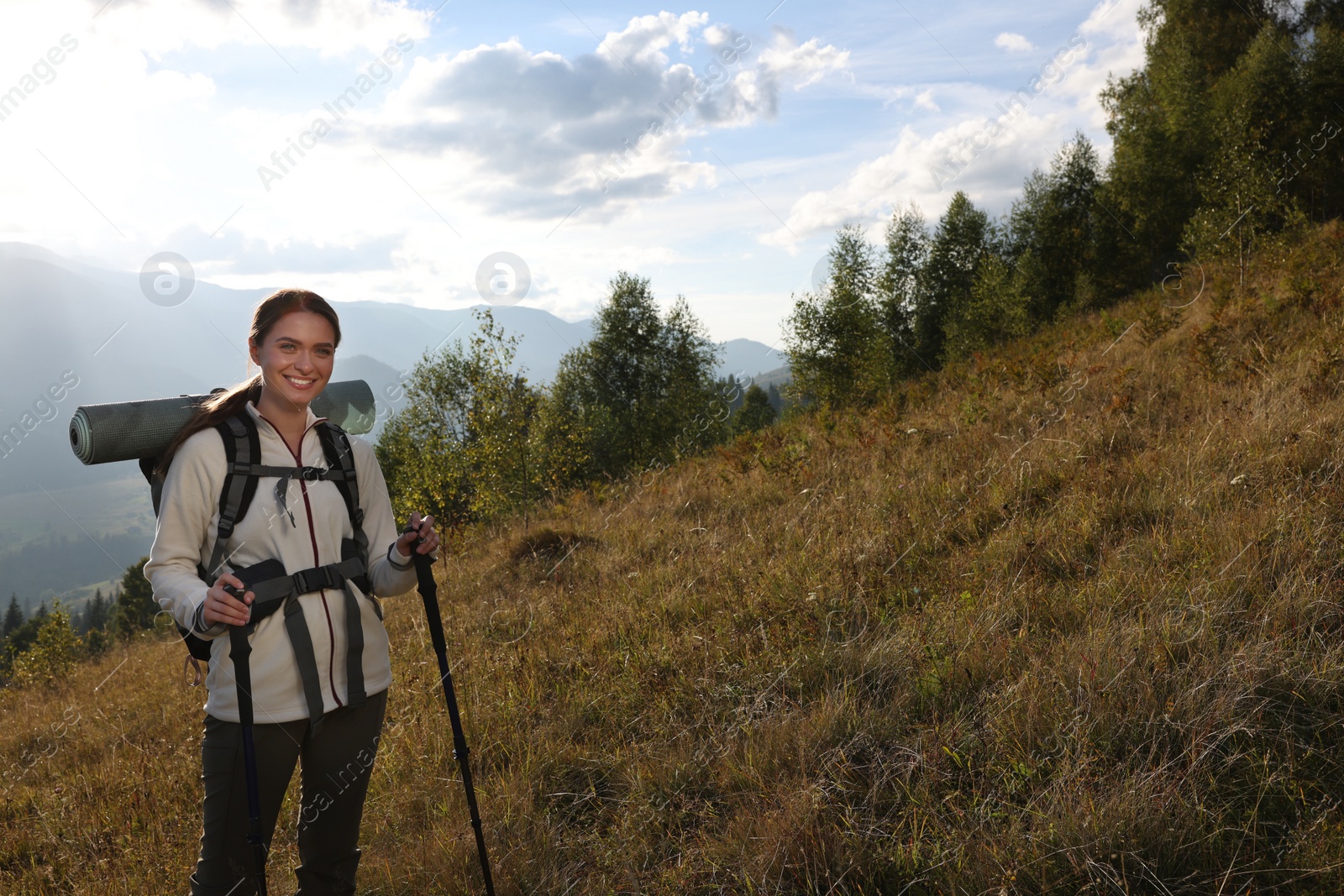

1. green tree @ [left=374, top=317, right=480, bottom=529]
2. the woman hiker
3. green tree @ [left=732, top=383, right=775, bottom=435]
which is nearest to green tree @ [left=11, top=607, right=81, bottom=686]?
green tree @ [left=374, top=317, right=480, bottom=529]

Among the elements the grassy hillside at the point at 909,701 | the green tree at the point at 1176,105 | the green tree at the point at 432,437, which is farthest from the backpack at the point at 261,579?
the green tree at the point at 1176,105

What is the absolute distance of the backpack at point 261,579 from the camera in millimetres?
2420

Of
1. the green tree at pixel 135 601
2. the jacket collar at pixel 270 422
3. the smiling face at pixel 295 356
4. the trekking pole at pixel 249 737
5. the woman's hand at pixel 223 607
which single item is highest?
the smiling face at pixel 295 356

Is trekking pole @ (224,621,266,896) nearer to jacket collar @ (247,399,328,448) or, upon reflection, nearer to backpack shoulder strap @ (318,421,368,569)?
backpack shoulder strap @ (318,421,368,569)

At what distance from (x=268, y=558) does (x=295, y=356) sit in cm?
73

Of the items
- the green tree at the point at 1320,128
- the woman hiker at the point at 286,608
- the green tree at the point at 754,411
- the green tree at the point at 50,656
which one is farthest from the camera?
the green tree at the point at 754,411

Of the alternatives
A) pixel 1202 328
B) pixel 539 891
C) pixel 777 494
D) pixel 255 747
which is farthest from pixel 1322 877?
pixel 1202 328

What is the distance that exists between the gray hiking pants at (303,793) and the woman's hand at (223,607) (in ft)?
1.57

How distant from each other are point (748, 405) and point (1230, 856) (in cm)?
9114

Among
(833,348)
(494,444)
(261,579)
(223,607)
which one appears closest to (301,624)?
(261,579)

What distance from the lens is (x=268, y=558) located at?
2527mm

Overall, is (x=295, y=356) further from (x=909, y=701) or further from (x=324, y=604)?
(x=909, y=701)

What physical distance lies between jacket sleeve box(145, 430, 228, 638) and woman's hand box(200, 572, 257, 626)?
84mm

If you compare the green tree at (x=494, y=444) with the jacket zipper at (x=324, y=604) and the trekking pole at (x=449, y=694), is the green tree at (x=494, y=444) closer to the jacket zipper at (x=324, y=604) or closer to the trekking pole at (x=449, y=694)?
the trekking pole at (x=449, y=694)
